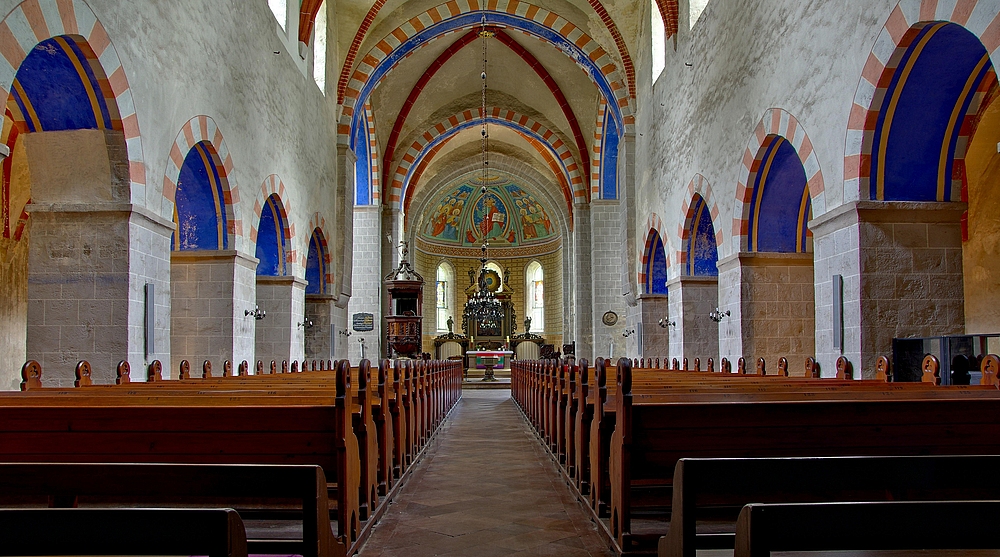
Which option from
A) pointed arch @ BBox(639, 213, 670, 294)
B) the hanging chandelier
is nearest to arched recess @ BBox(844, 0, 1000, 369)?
pointed arch @ BBox(639, 213, 670, 294)

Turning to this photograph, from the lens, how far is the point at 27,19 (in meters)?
4.82

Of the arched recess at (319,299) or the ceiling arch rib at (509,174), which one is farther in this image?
the ceiling arch rib at (509,174)

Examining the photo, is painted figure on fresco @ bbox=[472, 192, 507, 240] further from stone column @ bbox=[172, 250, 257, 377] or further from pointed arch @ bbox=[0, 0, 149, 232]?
pointed arch @ bbox=[0, 0, 149, 232]

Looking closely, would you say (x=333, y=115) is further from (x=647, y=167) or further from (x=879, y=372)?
(x=879, y=372)

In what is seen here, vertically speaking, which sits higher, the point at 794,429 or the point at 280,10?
the point at 280,10

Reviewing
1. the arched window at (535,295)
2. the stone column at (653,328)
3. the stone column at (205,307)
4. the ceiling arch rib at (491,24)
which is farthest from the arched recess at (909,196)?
the arched window at (535,295)

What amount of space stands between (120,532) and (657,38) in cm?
1380

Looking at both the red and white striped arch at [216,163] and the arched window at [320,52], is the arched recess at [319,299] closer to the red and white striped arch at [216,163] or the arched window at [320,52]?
the arched window at [320,52]

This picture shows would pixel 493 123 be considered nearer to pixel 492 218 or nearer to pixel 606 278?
pixel 606 278

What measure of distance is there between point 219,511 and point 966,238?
11.3 meters

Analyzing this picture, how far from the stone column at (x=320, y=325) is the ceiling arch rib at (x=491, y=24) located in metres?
3.61

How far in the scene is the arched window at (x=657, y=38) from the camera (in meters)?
13.5

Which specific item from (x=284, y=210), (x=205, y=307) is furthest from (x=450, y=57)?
(x=205, y=307)

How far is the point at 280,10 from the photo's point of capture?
1120cm
